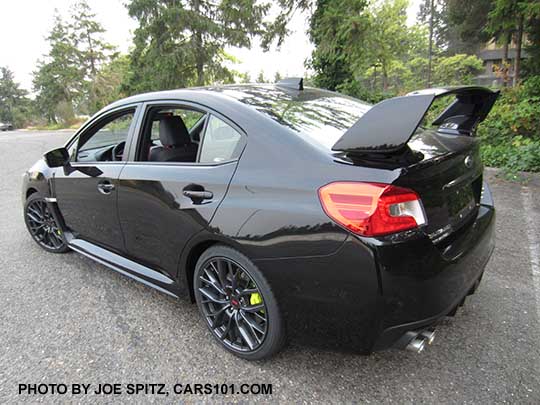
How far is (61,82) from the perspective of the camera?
124ft

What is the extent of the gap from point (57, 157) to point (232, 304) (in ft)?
7.11

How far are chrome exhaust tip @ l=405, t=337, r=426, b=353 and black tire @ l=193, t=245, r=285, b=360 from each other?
62cm

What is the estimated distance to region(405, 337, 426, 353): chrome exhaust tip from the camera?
1637mm

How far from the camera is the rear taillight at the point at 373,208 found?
1.50 m

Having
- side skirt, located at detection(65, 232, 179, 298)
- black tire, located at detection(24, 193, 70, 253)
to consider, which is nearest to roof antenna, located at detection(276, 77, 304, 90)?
side skirt, located at detection(65, 232, 179, 298)

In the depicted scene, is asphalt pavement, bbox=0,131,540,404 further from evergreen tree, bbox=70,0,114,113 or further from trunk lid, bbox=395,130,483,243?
evergreen tree, bbox=70,0,114,113

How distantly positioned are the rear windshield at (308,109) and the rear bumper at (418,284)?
0.63m

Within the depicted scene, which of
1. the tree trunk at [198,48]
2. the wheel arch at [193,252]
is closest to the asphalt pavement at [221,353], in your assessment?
the wheel arch at [193,252]

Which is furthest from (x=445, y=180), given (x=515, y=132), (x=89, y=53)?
(x=89, y=53)

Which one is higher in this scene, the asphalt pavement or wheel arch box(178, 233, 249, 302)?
wheel arch box(178, 233, 249, 302)

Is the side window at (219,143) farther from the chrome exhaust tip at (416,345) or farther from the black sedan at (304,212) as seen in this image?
the chrome exhaust tip at (416,345)

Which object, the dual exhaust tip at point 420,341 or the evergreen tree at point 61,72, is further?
the evergreen tree at point 61,72

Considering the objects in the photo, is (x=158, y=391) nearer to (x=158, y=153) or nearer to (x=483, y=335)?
(x=158, y=153)

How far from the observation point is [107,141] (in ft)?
12.2
